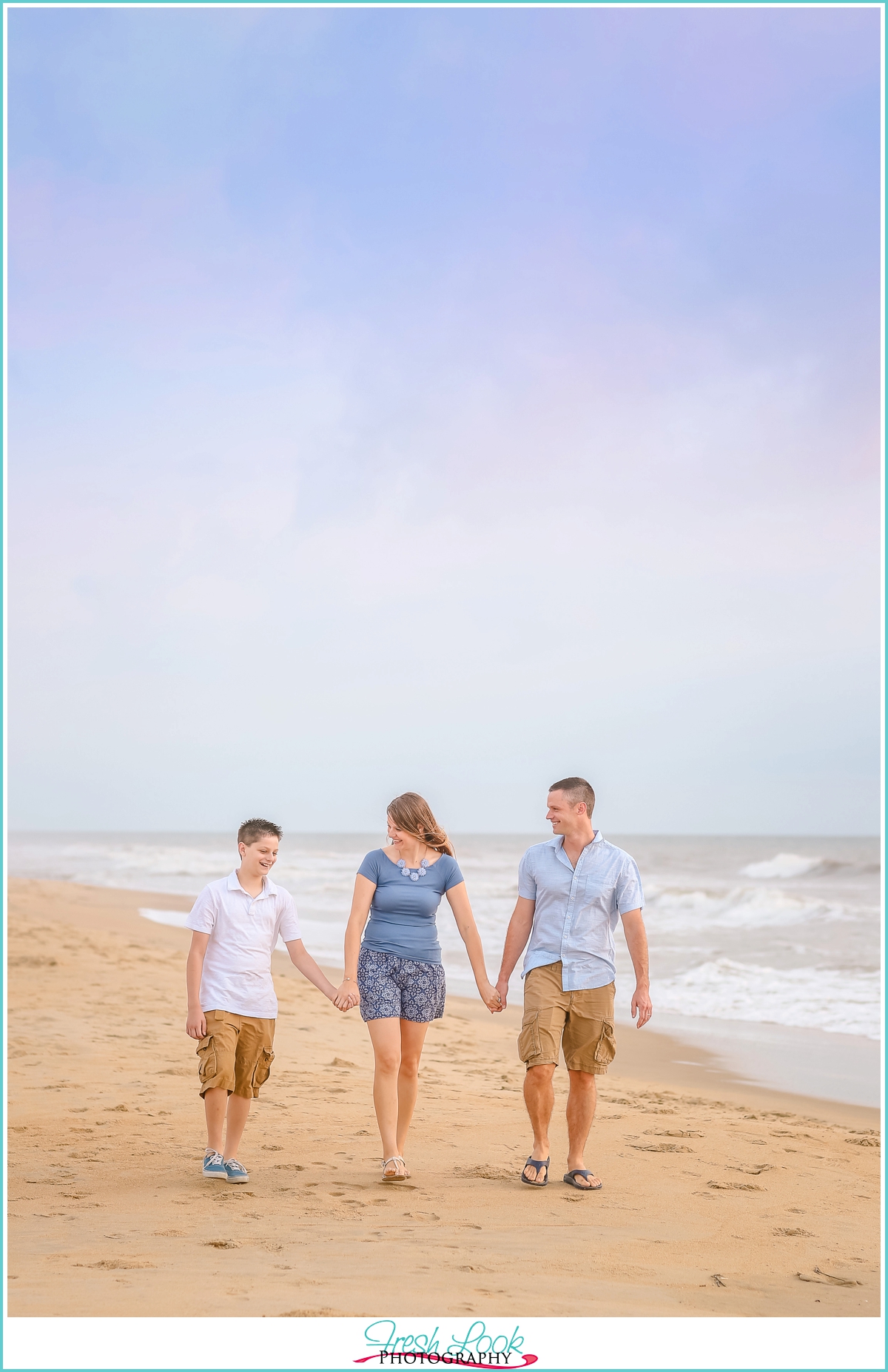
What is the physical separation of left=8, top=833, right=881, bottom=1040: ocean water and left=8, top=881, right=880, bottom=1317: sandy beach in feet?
10.8

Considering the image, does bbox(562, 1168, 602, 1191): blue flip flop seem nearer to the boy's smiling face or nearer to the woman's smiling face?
the woman's smiling face

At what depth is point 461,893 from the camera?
5.30 metres

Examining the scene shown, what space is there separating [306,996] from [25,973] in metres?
2.96

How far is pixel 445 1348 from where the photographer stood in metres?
3.37

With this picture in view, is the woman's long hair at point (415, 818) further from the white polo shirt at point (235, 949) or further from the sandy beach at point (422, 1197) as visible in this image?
the sandy beach at point (422, 1197)

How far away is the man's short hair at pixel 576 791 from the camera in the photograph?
5.21m

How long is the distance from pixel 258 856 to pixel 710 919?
18.3 m

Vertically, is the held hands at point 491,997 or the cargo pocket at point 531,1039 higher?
the held hands at point 491,997

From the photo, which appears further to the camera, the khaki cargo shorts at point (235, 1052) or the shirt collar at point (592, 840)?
the shirt collar at point (592, 840)

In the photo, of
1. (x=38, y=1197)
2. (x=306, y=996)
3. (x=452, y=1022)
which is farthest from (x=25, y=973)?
(x=38, y=1197)

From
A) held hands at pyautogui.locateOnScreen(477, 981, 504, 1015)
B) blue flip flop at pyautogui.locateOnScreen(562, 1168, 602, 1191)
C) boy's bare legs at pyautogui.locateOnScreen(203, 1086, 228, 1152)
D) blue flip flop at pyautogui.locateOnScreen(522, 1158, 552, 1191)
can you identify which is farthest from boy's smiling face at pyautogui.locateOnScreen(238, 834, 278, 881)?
blue flip flop at pyautogui.locateOnScreen(562, 1168, 602, 1191)

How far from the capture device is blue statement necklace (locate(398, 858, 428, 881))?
17.1 feet

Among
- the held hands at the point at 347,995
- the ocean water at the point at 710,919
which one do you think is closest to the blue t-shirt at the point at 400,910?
the held hands at the point at 347,995

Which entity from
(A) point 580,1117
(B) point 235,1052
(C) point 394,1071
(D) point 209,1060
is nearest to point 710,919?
(A) point 580,1117
